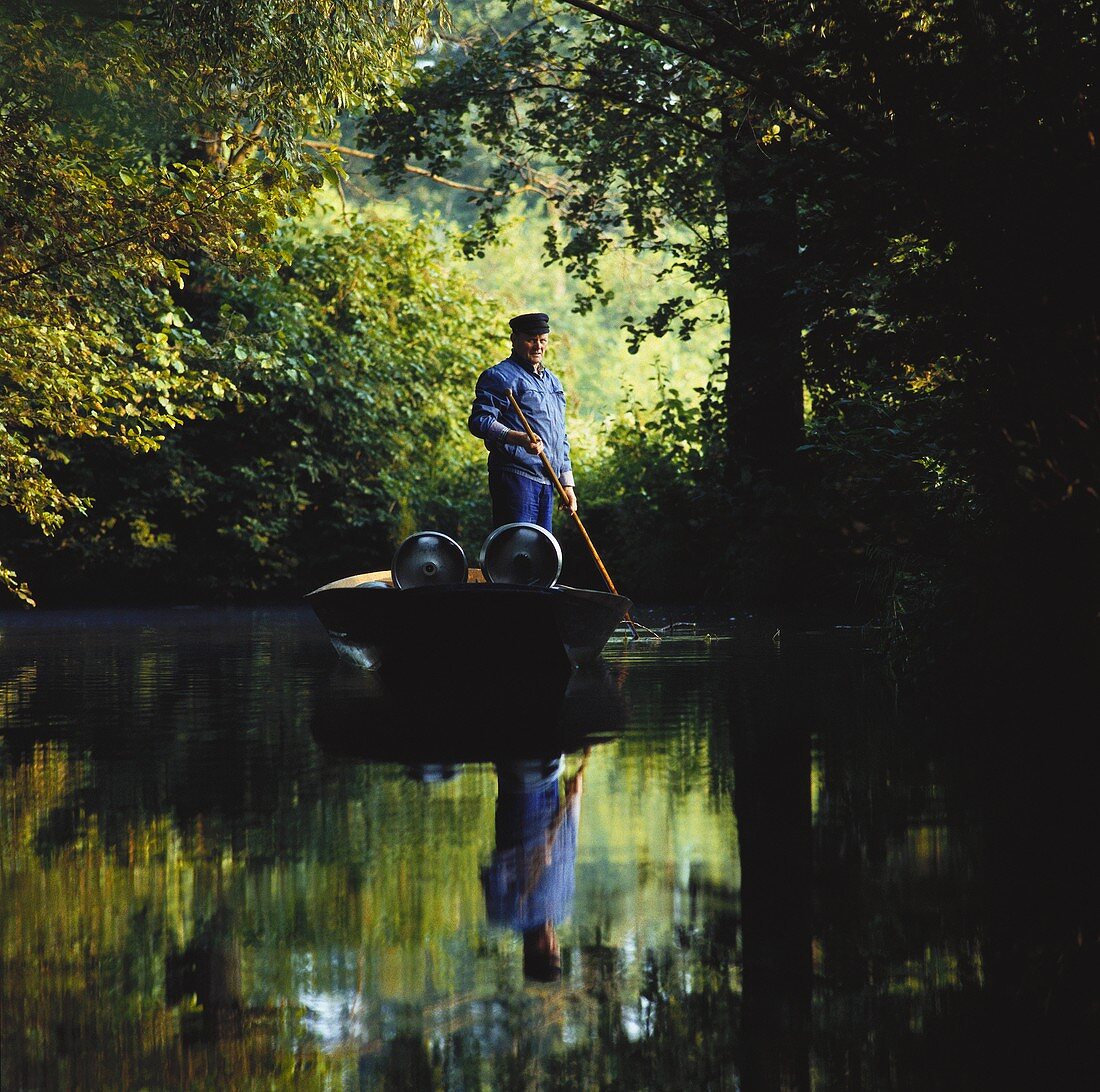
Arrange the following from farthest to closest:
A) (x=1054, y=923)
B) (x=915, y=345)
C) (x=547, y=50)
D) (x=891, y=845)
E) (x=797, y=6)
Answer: (x=547, y=50), (x=797, y=6), (x=915, y=345), (x=891, y=845), (x=1054, y=923)

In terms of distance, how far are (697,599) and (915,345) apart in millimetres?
14853

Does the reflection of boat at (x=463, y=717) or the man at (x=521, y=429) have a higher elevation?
the man at (x=521, y=429)

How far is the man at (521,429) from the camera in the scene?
11133 mm

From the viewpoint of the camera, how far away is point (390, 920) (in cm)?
348

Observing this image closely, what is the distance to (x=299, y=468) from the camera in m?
26.3

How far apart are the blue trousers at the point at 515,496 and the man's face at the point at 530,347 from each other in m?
0.81

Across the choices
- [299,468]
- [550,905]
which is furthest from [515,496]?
[299,468]

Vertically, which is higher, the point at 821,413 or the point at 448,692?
the point at 821,413

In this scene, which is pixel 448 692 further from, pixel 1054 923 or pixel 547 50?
pixel 547 50

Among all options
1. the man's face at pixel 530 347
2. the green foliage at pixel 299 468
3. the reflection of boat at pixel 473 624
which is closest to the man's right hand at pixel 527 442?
the man's face at pixel 530 347

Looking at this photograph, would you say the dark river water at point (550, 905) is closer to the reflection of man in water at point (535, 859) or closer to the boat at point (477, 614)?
the reflection of man in water at point (535, 859)

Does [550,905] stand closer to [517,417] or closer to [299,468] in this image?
[517,417]

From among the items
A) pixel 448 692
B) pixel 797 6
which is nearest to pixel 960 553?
pixel 797 6

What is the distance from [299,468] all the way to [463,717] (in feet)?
62.1
